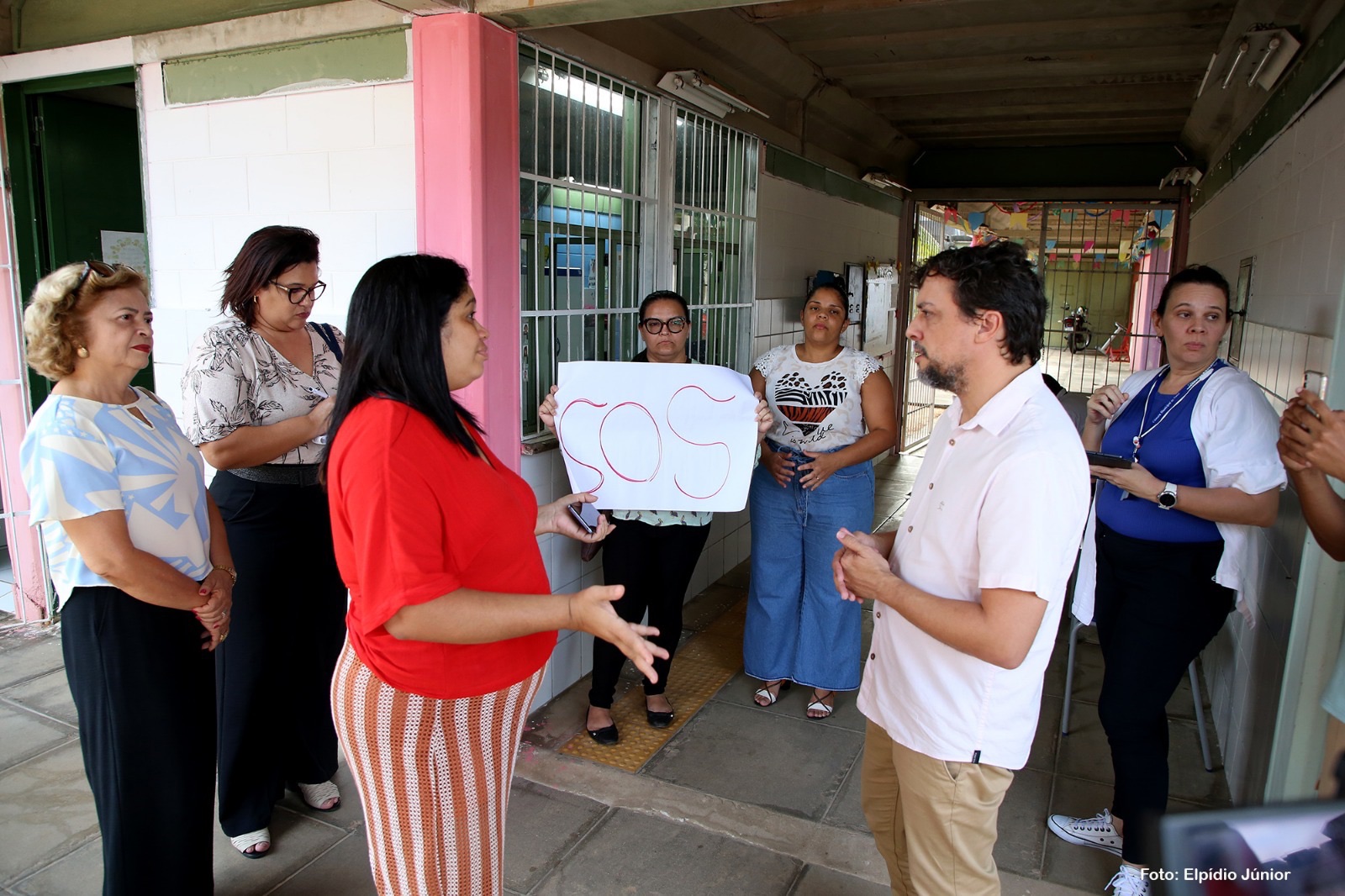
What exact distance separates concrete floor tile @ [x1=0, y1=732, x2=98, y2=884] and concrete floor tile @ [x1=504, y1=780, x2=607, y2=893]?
4.21ft

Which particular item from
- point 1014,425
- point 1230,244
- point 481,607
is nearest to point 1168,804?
point 1014,425

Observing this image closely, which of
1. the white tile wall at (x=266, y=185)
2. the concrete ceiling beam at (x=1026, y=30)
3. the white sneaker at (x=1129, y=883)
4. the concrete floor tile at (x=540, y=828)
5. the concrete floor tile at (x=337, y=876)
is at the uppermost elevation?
the concrete ceiling beam at (x=1026, y=30)

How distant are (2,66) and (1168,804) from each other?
5.47 m

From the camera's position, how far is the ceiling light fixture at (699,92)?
3.96 meters

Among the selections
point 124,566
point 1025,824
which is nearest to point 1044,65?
point 1025,824

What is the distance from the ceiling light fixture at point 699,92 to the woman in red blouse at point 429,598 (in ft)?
8.95

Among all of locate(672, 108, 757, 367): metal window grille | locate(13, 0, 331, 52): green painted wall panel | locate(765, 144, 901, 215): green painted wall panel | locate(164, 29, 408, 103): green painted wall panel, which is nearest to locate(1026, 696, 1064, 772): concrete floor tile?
locate(672, 108, 757, 367): metal window grille

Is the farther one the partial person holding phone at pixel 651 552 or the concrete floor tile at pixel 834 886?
the partial person holding phone at pixel 651 552

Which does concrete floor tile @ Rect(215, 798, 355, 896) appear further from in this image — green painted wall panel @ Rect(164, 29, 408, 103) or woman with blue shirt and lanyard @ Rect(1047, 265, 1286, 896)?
green painted wall panel @ Rect(164, 29, 408, 103)

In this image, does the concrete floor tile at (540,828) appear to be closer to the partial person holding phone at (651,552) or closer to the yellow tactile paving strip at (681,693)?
the yellow tactile paving strip at (681,693)

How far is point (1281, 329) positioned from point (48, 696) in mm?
4931

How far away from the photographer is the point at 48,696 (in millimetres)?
3527

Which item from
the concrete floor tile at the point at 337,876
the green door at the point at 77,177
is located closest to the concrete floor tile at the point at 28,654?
the green door at the point at 77,177

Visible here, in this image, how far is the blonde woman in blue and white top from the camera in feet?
6.10
